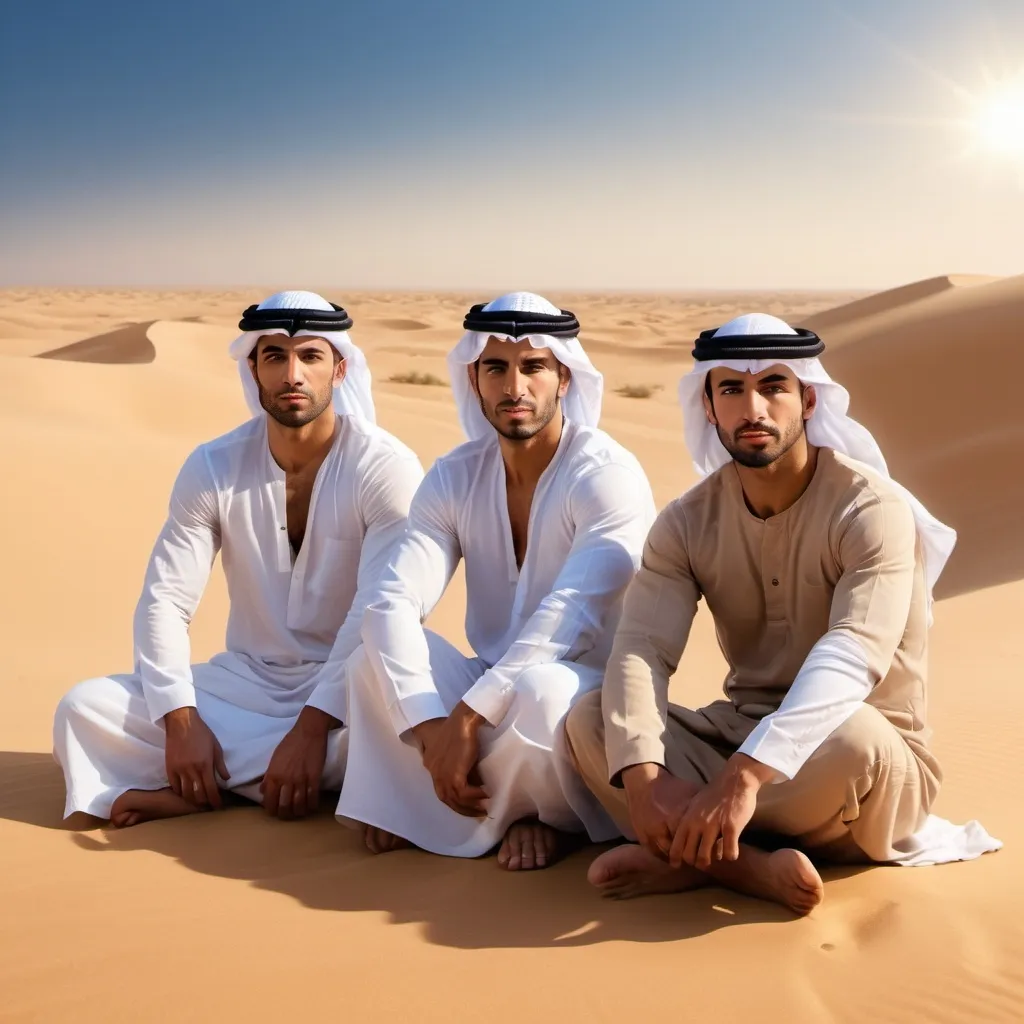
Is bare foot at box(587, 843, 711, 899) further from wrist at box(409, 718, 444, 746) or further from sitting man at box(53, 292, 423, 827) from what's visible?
sitting man at box(53, 292, 423, 827)

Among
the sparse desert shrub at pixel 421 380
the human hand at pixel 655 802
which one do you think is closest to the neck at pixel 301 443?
the human hand at pixel 655 802

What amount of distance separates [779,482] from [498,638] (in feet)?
3.81

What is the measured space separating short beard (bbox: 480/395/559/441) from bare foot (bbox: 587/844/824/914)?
1346mm

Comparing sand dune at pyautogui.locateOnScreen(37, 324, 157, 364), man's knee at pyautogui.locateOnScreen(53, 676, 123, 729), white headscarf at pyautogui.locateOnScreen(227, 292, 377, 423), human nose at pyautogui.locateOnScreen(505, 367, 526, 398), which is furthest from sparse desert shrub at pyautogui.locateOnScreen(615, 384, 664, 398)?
man's knee at pyautogui.locateOnScreen(53, 676, 123, 729)

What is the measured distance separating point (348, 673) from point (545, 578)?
2.22 ft

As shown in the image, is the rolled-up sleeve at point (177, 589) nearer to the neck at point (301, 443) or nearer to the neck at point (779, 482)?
the neck at point (301, 443)

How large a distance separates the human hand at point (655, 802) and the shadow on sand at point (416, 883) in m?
0.19

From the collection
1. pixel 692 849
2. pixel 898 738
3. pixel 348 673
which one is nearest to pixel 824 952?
pixel 692 849

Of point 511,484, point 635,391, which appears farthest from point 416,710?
point 635,391

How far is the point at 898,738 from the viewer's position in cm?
317

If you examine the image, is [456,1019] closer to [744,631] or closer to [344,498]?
[744,631]

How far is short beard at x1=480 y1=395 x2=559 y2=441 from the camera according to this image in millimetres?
4016

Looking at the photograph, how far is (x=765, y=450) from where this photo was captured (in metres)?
3.39

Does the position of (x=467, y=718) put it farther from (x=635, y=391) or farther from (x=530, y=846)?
(x=635, y=391)
